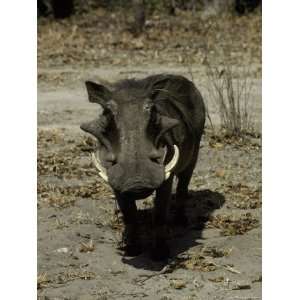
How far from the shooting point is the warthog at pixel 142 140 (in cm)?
521

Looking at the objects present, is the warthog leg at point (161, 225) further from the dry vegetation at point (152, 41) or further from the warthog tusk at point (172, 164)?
the dry vegetation at point (152, 41)

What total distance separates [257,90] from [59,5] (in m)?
10.6

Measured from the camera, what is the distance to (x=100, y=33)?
63.6ft

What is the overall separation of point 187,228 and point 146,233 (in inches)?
14.7

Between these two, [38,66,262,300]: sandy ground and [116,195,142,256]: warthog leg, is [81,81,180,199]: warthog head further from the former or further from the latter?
[38,66,262,300]: sandy ground

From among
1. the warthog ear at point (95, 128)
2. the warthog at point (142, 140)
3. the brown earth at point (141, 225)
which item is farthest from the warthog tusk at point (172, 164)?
the brown earth at point (141, 225)

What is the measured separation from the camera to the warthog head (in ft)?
16.9

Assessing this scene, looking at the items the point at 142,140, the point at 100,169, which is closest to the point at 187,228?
the point at 100,169

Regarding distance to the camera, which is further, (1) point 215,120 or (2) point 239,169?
(1) point 215,120

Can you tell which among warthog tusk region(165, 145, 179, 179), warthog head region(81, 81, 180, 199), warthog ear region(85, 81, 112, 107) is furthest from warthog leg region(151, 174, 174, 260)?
warthog ear region(85, 81, 112, 107)

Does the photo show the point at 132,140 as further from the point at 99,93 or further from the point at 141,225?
the point at 141,225
